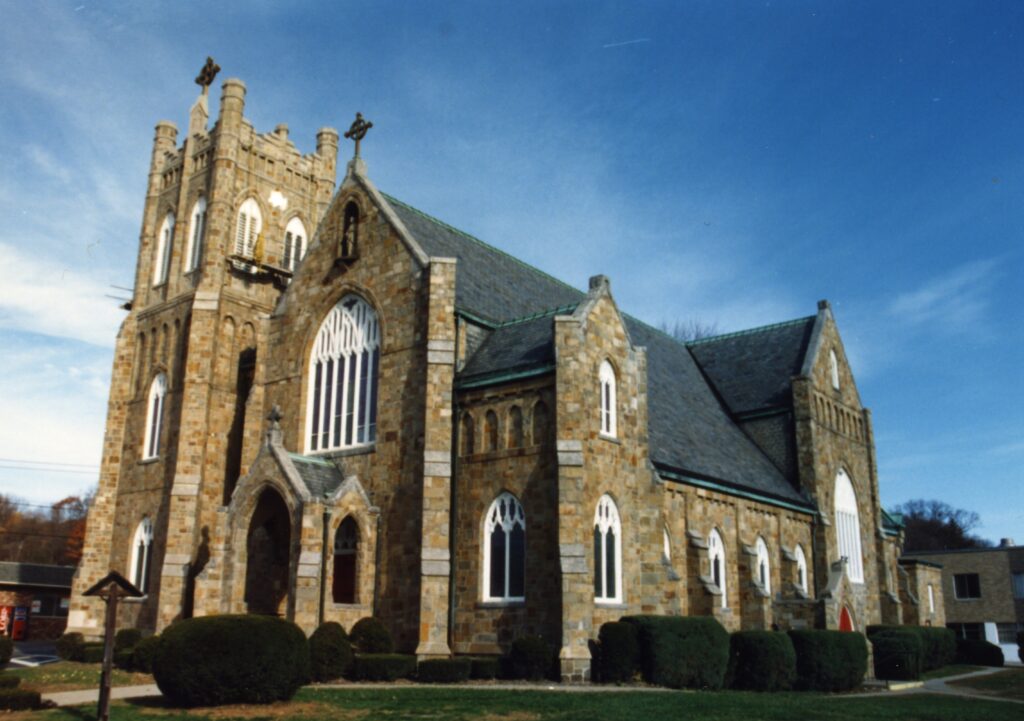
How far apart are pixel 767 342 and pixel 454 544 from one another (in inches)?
A: 854

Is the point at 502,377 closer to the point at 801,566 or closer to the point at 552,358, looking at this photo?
the point at 552,358

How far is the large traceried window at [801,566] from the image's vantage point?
34219 mm

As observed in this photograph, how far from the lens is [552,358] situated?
78.9ft

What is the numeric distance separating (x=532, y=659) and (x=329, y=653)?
14.7 feet

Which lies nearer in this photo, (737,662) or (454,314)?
(737,662)

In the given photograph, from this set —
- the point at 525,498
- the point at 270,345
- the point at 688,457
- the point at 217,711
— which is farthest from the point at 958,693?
the point at 270,345

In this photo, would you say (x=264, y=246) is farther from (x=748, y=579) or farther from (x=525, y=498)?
(x=748, y=579)

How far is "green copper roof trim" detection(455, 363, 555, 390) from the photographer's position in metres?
23.9

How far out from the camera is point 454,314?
2620 cm

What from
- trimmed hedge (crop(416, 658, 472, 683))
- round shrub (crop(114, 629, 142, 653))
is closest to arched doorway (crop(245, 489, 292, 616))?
round shrub (crop(114, 629, 142, 653))

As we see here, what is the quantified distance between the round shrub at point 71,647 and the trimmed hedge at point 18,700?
12.3 m

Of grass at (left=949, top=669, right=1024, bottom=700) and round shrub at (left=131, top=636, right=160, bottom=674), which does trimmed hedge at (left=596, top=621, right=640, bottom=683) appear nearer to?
grass at (left=949, top=669, right=1024, bottom=700)

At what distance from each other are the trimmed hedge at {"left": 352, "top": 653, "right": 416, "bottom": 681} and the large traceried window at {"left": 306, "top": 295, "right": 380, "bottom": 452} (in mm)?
6793

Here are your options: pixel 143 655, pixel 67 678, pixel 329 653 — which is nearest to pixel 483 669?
pixel 329 653
